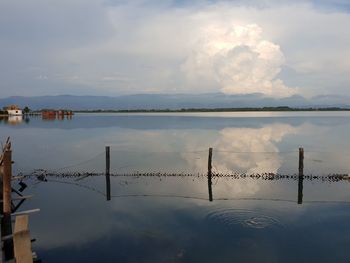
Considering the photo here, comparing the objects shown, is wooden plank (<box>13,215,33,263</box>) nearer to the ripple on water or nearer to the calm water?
the calm water

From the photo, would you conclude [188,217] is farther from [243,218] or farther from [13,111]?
[13,111]

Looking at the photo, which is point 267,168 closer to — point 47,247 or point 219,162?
point 219,162

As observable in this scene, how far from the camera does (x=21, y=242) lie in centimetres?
1216

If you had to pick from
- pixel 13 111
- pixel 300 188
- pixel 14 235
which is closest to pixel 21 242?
pixel 14 235

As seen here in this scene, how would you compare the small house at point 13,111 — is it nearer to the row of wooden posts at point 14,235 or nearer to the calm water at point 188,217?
the calm water at point 188,217

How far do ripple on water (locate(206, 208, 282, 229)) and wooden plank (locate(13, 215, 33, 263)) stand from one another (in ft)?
35.8

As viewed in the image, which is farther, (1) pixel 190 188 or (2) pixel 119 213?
(1) pixel 190 188

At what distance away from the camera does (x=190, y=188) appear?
94.9 feet

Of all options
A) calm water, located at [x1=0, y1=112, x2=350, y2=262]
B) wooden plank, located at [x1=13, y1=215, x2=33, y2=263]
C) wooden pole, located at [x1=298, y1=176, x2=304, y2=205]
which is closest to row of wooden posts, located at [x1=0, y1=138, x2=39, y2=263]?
wooden plank, located at [x1=13, y1=215, x2=33, y2=263]

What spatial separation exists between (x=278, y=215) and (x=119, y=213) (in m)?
8.92

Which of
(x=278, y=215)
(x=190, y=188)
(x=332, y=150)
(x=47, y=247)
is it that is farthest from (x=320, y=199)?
(x=332, y=150)

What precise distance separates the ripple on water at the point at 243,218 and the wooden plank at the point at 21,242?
10.9m

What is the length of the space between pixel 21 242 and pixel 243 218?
1251cm

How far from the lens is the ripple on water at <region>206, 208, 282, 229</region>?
66.9 feet
